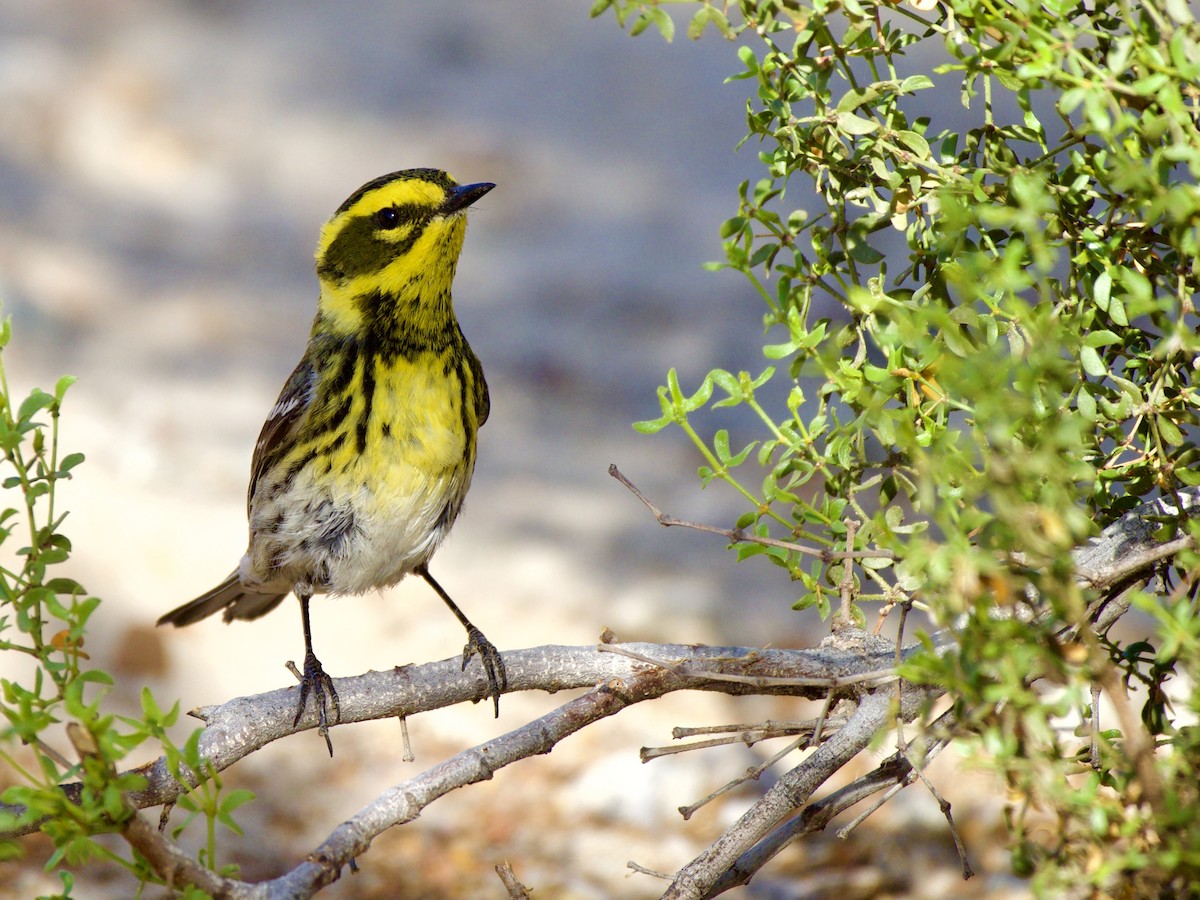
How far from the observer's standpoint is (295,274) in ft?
23.7

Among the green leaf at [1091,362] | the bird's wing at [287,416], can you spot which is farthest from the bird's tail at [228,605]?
the green leaf at [1091,362]

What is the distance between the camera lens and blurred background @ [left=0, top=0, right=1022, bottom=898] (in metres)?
3.99

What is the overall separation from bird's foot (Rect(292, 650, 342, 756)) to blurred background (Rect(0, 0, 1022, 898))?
48.4 inches

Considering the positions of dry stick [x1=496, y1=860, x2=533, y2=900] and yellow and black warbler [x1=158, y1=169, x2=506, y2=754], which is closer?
dry stick [x1=496, y1=860, x2=533, y2=900]

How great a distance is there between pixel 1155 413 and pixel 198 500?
14.3ft

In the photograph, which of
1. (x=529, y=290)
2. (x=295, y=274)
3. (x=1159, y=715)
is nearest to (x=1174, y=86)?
(x=1159, y=715)

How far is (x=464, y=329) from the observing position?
6734 millimetres

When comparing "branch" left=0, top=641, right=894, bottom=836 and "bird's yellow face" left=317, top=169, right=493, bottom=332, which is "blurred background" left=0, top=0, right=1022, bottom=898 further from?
"branch" left=0, top=641, right=894, bottom=836

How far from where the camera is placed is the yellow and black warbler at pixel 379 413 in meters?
3.12

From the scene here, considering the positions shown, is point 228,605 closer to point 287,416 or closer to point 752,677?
point 287,416

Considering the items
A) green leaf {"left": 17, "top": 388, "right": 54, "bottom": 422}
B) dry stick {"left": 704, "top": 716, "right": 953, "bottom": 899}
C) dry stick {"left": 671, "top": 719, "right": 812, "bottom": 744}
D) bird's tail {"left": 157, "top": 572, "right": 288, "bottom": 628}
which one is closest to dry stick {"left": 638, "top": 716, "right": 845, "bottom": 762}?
dry stick {"left": 671, "top": 719, "right": 812, "bottom": 744}

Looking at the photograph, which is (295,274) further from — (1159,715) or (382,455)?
(1159,715)

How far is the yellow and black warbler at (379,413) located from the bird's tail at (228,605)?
59 centimetres

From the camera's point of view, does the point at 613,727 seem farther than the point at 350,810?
Yes
